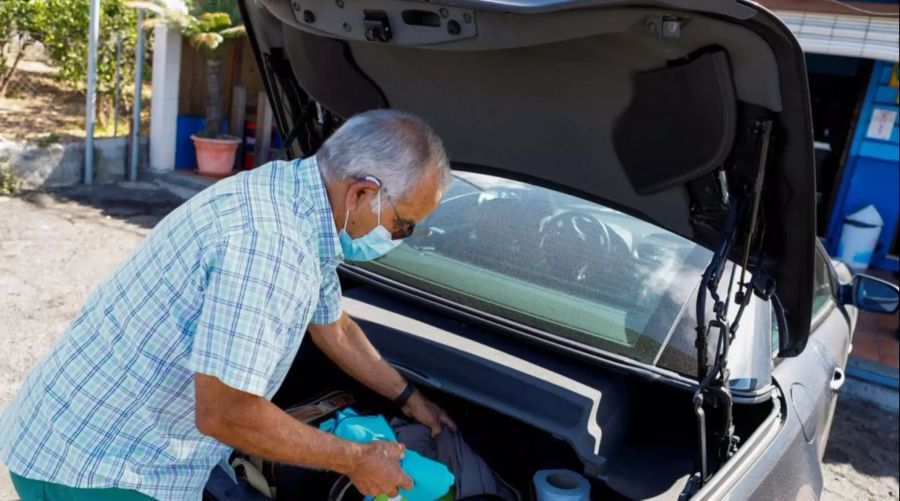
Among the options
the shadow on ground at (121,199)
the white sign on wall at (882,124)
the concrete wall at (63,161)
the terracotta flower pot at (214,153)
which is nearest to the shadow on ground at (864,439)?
the white sign on wall at (882,124)

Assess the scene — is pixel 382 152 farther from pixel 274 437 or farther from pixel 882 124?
pixel 882 124

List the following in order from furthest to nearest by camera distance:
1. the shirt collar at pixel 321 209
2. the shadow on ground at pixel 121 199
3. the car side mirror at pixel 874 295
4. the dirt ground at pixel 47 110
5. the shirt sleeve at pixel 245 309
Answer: the dirt ground at pixel 47 110 → the shadow on ground at pixel 121 199 → the car side mirror at pixel 874 295 → the shirt collar at pixel 321 209 → the shirt sleeve at pixel 245 309

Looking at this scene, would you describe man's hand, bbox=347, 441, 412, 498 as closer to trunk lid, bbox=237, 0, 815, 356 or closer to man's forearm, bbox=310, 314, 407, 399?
man's forearm, bbox=310, 314, 407, 399

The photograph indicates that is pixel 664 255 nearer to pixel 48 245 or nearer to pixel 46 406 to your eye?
pixel 46 406

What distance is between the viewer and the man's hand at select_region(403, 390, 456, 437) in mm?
2186

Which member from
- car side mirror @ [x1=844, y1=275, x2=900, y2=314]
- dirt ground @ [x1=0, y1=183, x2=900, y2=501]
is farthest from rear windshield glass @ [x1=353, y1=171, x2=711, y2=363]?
dirt ground @ [x1=0, y1=183, x2=900, y2=501]

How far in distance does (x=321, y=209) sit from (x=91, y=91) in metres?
7.19

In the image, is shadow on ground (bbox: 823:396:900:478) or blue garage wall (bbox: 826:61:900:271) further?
blue garage wall (bbox: 826:61:900:271)

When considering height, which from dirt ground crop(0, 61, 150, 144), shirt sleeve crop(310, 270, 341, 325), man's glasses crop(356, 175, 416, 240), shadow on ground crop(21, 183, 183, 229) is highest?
man's glasses crop(356, 175, 416, 240)

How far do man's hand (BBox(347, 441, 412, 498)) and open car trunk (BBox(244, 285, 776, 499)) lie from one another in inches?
16.1

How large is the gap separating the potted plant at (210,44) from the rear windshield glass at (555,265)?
617 centimetres

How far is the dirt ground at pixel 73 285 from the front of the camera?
394cm

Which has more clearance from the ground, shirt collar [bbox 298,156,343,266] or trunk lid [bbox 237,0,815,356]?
trunk lid [bbox 237,0,815,356]

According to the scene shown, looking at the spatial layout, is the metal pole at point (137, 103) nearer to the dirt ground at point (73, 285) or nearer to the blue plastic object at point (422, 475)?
the dirt ground at point (73, 285)
